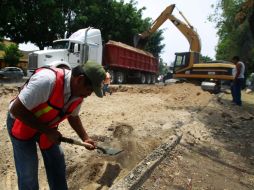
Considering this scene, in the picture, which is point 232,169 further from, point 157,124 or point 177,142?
point 157,124

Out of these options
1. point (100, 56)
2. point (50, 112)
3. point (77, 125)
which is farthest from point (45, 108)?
point (100, 56)

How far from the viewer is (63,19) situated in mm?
28078

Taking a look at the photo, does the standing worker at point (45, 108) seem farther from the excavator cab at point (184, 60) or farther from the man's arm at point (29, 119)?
the excavator cab at point (184, 60)

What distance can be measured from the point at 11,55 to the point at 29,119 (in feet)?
137

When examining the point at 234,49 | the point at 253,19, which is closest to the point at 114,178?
the point at 253,19

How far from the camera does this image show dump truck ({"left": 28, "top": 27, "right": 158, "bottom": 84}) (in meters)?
19.2

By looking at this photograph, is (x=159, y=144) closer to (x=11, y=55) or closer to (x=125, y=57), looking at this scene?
(x=125, y=57)

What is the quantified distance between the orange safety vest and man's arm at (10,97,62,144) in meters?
0.07

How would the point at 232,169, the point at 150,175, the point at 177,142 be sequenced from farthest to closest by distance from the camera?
the point at 177,142, the point at 232,169, the point at 150,175

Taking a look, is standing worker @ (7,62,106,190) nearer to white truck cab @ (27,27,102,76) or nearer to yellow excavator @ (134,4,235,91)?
white truck cab @ (27,27,102,76)

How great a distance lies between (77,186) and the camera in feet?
17.5

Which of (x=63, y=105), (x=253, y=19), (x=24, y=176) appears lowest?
(x=24, y=176)

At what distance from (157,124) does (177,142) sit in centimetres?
189

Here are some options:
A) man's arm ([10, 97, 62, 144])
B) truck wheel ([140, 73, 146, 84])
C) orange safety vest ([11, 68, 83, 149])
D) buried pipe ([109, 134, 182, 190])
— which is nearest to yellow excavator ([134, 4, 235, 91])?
truck wheel ([140, 73, 146, 84])
